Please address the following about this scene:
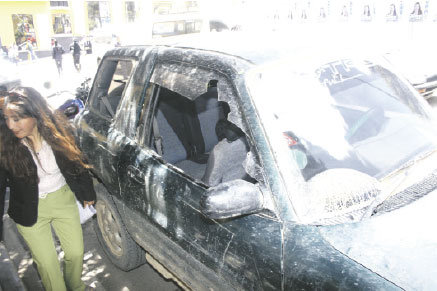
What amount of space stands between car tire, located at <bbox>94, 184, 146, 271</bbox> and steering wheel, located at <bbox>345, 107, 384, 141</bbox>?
1.98 m

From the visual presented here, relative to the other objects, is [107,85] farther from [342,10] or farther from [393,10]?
[342,10]

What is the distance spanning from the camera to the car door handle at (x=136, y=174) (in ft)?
8.55

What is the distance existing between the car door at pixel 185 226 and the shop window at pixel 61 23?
115 ft

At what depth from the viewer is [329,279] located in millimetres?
1573

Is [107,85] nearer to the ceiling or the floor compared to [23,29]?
nearer to the floor

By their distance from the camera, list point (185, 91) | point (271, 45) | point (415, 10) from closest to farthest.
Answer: point (185, 91), point (271, 45), point (415, 10)

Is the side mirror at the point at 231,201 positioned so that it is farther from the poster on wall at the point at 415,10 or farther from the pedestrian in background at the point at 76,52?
the pedestrian in background at the point at 76,52

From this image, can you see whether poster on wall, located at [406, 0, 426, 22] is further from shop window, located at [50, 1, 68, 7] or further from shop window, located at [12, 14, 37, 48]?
shop window, located at [50, 1, 68, 7]

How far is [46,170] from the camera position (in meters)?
2.70

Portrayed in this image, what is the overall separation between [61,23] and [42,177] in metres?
35.4

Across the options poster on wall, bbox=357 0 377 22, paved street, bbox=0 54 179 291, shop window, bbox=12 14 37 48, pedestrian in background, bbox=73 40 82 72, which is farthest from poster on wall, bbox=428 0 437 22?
shop window, bbox=12 14 37 48

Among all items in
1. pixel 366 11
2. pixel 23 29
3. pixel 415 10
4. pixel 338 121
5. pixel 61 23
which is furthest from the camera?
pixel 61 23

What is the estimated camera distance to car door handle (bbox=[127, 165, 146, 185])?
2607 millimetres

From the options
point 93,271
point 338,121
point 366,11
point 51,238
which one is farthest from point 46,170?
point 366,11
